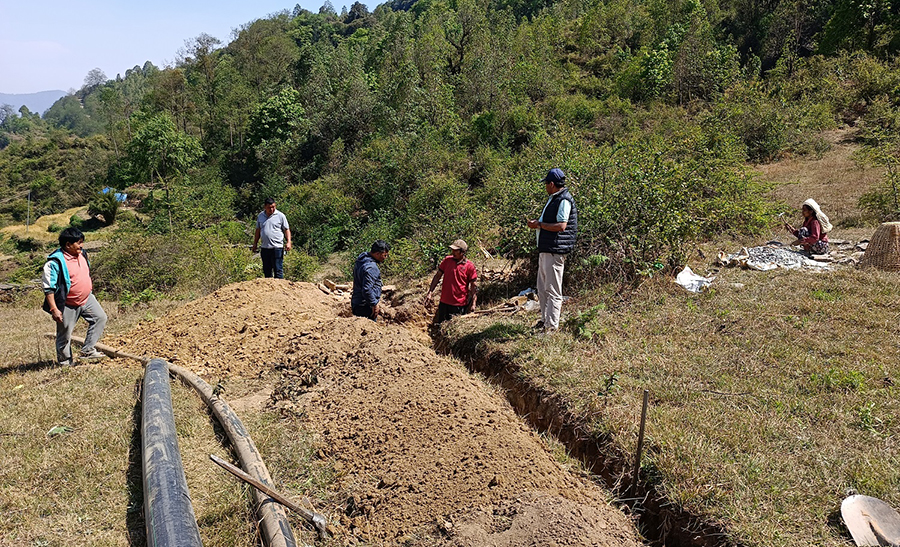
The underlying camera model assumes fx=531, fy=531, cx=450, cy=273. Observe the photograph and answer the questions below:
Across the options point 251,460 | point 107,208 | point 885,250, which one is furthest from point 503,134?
point 107,208

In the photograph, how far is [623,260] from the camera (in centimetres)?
712

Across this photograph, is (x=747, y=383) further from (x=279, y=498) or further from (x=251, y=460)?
(x=251, y=460)

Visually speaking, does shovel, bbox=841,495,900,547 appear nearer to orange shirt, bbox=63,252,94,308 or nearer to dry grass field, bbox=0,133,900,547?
dry grass field, bbox=0,133,900,547

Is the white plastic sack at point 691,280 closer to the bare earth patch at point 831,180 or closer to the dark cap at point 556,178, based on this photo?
the dark cap at point 556,178

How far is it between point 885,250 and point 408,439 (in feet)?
23.4

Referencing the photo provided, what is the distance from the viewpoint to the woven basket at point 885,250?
7.09 meters

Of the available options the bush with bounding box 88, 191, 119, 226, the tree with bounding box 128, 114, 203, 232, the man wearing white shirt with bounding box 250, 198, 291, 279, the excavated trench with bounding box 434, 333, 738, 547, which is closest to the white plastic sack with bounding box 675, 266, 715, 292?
the excavated trench with bounding box 434, 333, 738, 547

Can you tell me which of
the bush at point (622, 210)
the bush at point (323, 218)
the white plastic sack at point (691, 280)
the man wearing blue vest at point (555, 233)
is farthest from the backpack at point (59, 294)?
the bush at point (323, 218)

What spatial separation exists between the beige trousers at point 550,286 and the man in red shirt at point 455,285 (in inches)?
50.2

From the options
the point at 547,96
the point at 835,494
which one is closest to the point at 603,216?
the point at 835,494

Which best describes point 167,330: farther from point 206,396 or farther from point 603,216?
point 603,216

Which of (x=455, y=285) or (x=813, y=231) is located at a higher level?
(x=813, y=231)

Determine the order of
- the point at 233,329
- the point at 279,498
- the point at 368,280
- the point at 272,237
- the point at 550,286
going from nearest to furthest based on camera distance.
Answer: the point at 279,498
the point at 550,286
the point at 368,280
the point at 233,329
the point at 272,237

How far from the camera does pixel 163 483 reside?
10.8 ft
